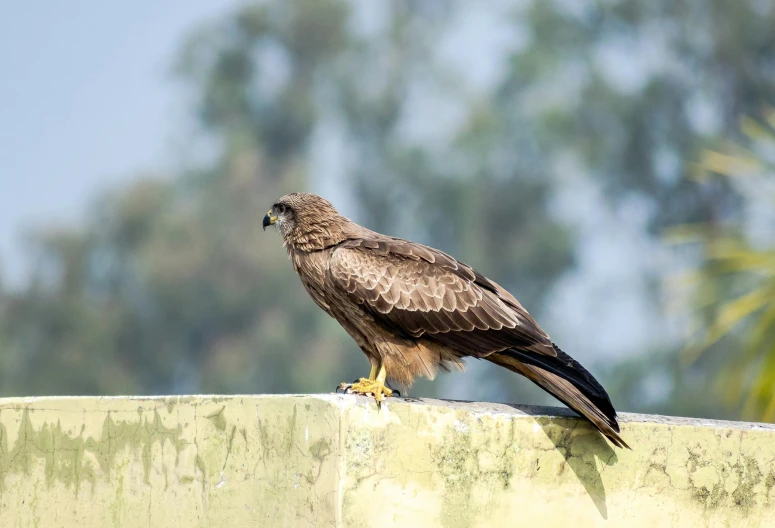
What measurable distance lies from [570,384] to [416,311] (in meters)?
0.99

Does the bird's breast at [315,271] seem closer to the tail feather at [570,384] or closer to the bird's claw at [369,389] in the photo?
the bird's claw at [369,389]

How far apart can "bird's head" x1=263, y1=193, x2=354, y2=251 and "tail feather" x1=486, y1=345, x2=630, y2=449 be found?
1.23m

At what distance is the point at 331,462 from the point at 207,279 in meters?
29.9

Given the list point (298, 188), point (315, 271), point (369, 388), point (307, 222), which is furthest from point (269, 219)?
point (298, 188)

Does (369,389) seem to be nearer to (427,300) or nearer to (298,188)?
(427,300)

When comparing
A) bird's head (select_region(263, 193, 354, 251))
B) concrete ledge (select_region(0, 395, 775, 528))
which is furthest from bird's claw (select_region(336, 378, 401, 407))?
bird's head (select_region(263, 193, 354, 251))

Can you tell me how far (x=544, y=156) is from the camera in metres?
39.4

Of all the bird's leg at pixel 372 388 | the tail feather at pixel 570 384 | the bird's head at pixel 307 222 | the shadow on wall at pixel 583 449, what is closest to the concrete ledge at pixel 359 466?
the shadow on wall at pixel 583 449

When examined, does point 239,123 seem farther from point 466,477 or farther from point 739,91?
point 466,477

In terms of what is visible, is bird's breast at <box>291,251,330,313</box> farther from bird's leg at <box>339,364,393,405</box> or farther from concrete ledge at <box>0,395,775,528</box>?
concrete ledge at <box>0,395,775,528</box>

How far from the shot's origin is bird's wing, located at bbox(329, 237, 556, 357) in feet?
20.5

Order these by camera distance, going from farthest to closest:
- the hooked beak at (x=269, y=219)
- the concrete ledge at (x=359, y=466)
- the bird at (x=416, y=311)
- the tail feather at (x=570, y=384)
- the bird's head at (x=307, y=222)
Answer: the hooked beak at (x=269, y=219) < the bird's head at (x=307, y=222) < the bird at (x=416, y=311) < the tail feather at (x=570, y=384) < the concrete ledge at (x=359, y=466)

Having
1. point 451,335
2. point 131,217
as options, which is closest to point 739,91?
point 131,217

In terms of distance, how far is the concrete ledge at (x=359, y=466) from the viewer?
5.09m
